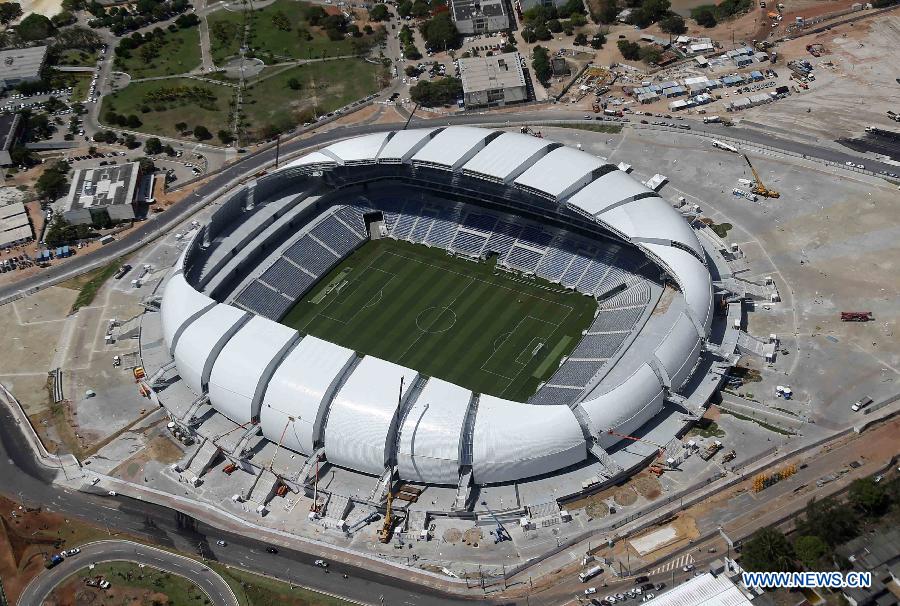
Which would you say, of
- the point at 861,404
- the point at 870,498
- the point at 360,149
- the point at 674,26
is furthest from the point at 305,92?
the point at 870,498

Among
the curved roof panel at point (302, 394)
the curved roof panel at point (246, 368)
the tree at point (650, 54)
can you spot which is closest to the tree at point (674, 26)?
the tree at point (650, 54)

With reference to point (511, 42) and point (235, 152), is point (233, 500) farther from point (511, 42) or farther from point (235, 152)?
point (511, 42)

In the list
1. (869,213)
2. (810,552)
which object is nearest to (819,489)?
(810,552)

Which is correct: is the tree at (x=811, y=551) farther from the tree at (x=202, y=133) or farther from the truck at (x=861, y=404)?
the tree at (x=202, y=133)

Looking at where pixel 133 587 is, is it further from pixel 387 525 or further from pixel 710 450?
pixel 710 450

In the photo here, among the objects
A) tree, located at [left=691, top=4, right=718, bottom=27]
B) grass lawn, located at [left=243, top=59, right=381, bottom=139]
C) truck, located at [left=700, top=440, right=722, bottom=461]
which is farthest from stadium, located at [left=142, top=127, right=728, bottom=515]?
tree, located at [left=691, top=4, right=718, bottom=27]

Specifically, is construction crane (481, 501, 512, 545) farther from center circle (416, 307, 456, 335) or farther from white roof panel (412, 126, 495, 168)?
white roof panel (412, 126, 495, 168)
